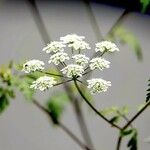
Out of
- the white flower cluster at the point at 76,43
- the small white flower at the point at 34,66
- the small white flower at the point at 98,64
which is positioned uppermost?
the white flower cluster at the point at 76,43

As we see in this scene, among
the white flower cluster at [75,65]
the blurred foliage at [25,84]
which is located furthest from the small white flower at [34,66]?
the blurred foliage at [25,84]

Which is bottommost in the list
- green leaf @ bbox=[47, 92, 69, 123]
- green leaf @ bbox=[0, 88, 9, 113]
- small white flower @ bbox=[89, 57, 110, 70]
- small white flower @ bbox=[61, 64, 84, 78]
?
green leaf @ bbox=[47, 92, 69, 123]

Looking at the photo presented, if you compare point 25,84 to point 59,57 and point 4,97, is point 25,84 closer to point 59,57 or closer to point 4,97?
point 4,97

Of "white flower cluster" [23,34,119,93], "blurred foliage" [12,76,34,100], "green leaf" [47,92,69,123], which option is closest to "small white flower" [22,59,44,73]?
"white flower cluster" [23,34,119,93]

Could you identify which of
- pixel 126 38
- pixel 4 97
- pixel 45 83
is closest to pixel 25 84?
pixel 4 97

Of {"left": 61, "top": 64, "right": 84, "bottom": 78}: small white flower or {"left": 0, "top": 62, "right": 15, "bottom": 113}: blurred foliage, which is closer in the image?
{"left": 61, "top": 64, "right": 84, "bottom": 78}: small white flower

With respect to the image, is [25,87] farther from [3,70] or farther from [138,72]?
[138,72]

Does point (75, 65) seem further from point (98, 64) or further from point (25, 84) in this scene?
point (25, 84)

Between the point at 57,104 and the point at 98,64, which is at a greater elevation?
the point at 98,64

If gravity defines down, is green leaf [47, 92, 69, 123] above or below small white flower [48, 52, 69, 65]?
below

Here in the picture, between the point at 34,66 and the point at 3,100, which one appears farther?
the point at 3,100

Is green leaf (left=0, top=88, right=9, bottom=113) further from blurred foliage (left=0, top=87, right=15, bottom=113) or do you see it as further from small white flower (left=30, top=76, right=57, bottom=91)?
small white flower (left=30, top=76, right=57, bottom=91)

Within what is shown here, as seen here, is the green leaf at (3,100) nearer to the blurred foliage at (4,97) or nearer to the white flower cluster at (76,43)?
the blurred foliage at (4,97)
